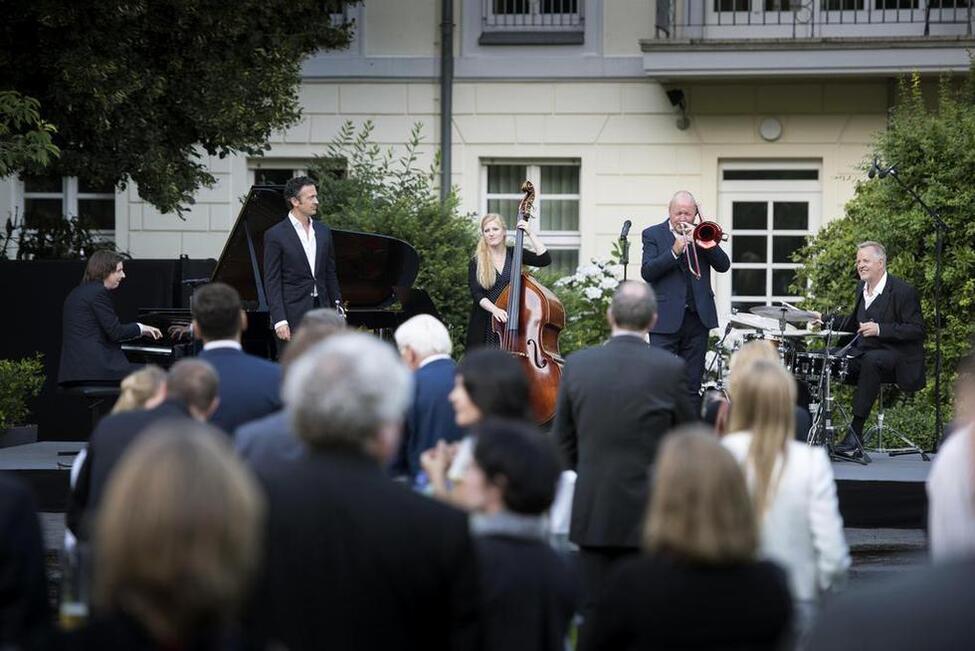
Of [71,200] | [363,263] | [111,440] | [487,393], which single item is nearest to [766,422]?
[487,393]

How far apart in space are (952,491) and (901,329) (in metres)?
7.30

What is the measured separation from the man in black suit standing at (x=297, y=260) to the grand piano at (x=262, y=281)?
581mm

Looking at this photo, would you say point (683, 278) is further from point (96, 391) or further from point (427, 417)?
point (427, 417)

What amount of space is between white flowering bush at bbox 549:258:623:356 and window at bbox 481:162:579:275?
3.23 meters

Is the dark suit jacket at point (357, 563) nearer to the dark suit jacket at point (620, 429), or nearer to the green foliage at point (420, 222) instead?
the dark suit jacket at point (620, 429)

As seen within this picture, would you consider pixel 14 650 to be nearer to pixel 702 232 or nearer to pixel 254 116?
pixel 702 232

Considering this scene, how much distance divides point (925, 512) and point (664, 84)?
28.7ft

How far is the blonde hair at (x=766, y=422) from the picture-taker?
521 centimetres

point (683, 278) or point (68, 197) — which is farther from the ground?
point (68, 197)

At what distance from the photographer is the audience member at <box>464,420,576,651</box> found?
154 inches

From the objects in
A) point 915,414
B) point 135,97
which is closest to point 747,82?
point 915,414

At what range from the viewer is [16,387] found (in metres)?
13.8

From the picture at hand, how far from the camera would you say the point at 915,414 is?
13680mm

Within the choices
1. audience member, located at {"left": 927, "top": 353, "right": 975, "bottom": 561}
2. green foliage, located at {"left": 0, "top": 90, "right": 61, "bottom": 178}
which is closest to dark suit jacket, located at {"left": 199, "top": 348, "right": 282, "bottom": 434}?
audience member, located at {"left": 927, "top": 353, "right": 975, "bottom": 561}
